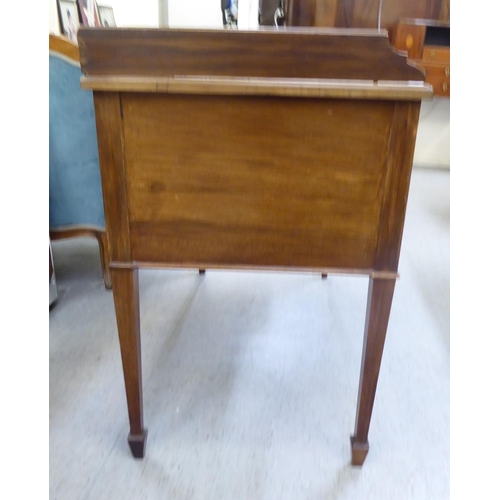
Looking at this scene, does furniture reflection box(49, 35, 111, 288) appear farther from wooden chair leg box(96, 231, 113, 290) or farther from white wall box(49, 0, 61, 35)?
white wall box(49, 0, 61, 35)

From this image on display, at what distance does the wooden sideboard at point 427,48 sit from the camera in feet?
7.95

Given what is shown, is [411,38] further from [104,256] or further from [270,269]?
[270,269]

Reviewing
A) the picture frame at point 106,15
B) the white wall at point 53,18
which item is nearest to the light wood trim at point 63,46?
the white wall at point 53,18

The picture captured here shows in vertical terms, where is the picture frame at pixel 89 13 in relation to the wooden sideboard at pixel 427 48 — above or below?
above

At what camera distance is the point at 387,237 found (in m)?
0.77

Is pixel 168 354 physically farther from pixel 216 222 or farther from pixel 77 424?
pixel 216 222

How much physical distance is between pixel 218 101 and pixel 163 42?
0.11m

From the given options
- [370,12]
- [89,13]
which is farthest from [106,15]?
[370,12]

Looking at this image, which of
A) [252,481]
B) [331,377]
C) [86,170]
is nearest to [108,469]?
[252,481]

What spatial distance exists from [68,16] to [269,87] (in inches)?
69.2

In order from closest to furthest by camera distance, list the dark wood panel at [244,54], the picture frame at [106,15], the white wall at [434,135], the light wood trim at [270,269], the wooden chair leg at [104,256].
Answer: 1. the dark wood panel at [244,54]
2. the light wood trim at [270,269]
3. the wooden chair leg at [104,256]
4. the picture frame at [106,15]
5. the white wall at [434,135]

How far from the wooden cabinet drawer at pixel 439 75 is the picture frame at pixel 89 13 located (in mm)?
1606

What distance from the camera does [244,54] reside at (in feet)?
2.19

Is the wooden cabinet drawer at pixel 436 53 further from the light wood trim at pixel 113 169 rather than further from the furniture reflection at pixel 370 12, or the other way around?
the light wood trim at pixel 113 169
